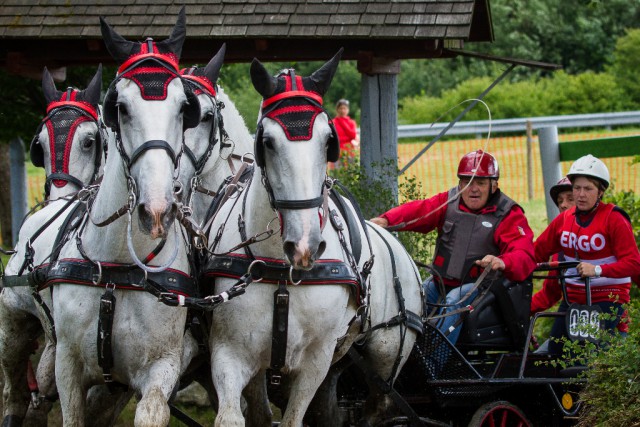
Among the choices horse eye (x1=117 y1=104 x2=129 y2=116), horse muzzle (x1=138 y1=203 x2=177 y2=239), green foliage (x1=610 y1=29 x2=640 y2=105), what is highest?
green foliage (x1=610 y1=29 x2=640 y2=105)

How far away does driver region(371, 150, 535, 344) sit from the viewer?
7031 mm

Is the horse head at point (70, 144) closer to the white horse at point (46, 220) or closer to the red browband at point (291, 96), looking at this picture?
the white horse at point (46, 220)

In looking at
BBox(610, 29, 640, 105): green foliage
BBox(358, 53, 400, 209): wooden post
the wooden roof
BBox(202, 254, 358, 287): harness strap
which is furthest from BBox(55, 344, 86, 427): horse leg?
BBox(610, 29, 640, 105): green foliage

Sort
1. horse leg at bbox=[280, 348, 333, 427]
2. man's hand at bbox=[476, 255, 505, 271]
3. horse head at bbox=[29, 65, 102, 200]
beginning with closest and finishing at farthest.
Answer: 1. horse leg at bbox=[280, 348, 333, 427]
2. horse head at bbox=[29, 65, 102, 200]
3. man's hand at bbox=[476, 255, 505, 271]

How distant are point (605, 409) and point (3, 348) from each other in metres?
3.40

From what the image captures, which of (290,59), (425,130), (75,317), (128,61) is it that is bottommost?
(75,317)

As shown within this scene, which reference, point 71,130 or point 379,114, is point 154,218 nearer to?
point 71,130

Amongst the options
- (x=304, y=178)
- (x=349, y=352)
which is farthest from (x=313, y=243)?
(x=349, y=352)

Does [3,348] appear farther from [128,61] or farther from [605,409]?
[605,409]

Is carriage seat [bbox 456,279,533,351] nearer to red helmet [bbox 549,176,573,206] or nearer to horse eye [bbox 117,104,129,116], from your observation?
red helmet [bbox 549,176,573,206]

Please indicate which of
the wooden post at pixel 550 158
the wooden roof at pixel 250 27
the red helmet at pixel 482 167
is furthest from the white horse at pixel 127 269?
the wooden post at pixel 550 158

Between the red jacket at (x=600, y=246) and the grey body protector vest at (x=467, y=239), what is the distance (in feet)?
1.47

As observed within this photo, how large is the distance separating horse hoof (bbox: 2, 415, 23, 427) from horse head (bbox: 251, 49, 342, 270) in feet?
7.43

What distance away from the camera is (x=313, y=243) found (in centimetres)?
483
